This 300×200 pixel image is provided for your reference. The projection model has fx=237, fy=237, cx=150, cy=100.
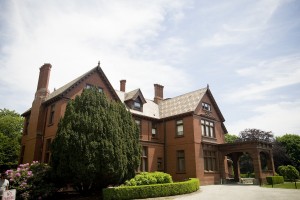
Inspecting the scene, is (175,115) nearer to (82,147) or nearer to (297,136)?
(82,147)

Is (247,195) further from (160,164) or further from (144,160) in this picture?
(160,164)

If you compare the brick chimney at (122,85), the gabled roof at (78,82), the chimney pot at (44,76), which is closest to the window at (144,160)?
the gabled roof at (78,82)

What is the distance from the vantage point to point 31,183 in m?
16.4

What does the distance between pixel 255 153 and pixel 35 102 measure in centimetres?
2512

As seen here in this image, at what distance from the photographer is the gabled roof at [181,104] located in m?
30.3

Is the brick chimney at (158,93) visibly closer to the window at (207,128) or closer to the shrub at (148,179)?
the window at (207,128)

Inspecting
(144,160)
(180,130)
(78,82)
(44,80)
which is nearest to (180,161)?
(180,130)

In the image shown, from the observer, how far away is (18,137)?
139 ft

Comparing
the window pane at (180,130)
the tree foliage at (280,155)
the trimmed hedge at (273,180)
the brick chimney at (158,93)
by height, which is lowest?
the trimmed hedge at (273,180)

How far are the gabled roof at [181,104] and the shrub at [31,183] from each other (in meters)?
17.8

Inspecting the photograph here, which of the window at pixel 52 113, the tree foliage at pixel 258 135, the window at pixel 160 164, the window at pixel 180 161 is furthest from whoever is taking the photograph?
the tree foliage at pixel 258 135

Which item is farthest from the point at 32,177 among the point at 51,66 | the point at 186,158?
the point at 186,158

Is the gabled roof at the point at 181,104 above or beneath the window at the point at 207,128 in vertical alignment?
above

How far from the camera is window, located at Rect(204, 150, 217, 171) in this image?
2902cm
